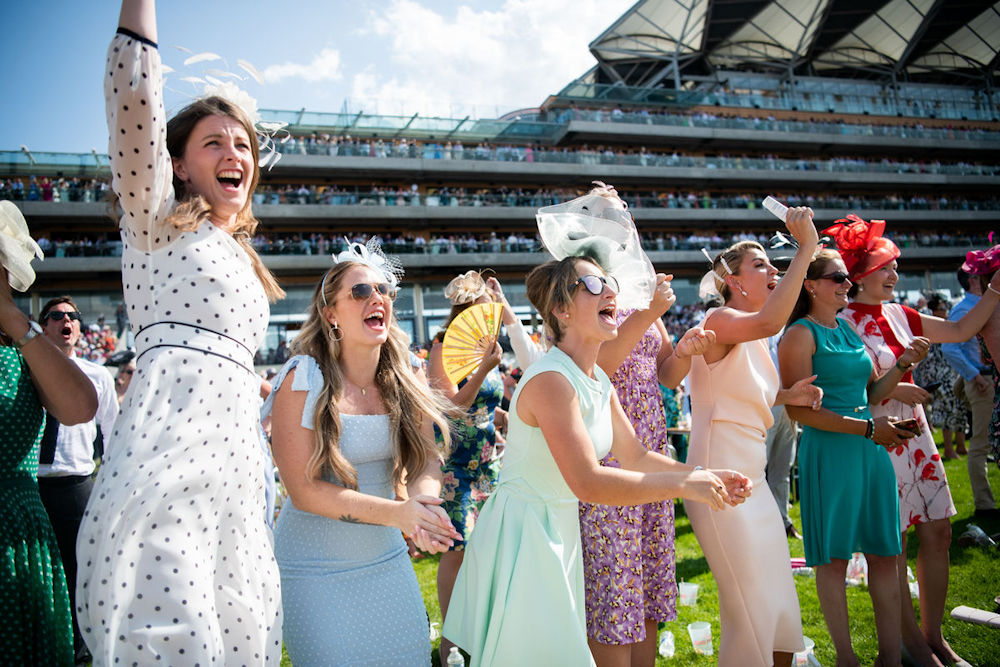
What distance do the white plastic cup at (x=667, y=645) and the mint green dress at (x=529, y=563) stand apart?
1807 mm

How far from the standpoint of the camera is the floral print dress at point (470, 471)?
4238mm

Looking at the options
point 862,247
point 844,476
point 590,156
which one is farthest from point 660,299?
point 590,156

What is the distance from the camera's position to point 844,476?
3562 millimetres

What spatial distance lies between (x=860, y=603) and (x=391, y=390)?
379 centimetres

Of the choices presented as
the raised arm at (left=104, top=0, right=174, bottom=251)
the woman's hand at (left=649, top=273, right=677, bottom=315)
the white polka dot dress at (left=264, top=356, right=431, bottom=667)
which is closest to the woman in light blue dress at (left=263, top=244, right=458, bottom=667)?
the white polka dot dress at (left=264, top=356, right=431, bottom=667)

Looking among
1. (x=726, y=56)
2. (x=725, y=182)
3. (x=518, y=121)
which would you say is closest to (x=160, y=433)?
(x=518, y=121)

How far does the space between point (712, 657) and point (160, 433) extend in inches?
133

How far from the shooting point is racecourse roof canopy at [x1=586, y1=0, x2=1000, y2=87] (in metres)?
49.6

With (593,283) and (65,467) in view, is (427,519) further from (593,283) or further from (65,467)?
(65,467)

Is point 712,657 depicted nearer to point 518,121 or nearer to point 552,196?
point 552,196

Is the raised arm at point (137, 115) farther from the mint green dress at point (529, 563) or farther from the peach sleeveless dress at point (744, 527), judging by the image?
the peach sleeveless dress at point (744, 527)

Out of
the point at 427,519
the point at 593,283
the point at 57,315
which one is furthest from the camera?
the point at 57,315

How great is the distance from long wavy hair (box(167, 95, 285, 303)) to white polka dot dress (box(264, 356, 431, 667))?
51cm

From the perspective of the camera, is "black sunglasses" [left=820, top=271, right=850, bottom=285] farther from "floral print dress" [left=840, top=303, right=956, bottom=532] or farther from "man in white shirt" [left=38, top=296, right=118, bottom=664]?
"man in white shirt" [left=38, top=296, right=118, bottom=664]
